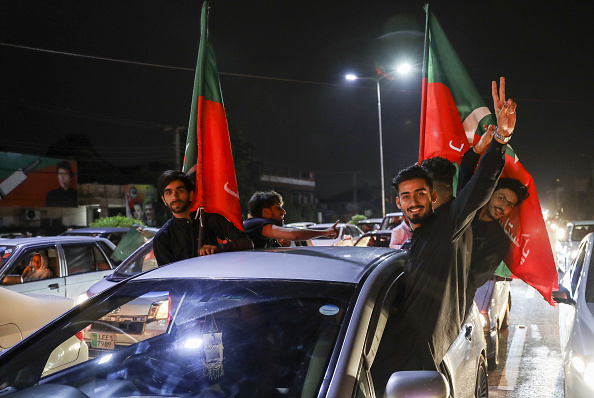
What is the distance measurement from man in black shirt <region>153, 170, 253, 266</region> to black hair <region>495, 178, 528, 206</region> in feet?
6.45

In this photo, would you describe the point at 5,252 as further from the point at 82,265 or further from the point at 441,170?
the point at 441,170

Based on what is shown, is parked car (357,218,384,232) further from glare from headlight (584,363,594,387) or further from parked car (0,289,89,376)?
glare from headlight (584,363,594,387)

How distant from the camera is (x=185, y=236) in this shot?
4438mm

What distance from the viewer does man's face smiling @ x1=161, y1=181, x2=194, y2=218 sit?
4391 mm

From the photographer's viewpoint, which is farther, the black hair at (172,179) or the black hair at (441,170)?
the black hair at (172,179)

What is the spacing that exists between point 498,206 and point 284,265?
1817 mm

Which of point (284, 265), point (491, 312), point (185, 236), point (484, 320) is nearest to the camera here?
point (284, 265)

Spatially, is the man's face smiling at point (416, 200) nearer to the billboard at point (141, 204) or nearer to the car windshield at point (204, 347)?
the car windshield at point (204, 347)

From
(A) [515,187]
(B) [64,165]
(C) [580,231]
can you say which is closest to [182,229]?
(A) [515,187]

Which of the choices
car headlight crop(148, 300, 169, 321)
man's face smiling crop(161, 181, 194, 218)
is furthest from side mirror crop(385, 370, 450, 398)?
man's face smiling crop(161, 181, 194, 218)

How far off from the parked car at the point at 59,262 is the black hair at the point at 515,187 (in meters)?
5.91

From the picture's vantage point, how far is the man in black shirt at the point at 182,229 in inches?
173

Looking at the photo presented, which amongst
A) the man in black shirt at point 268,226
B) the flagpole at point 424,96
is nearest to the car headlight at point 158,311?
the man in black shirt at point 268,226

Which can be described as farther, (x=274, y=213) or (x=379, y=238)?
(x=379, y=238)
